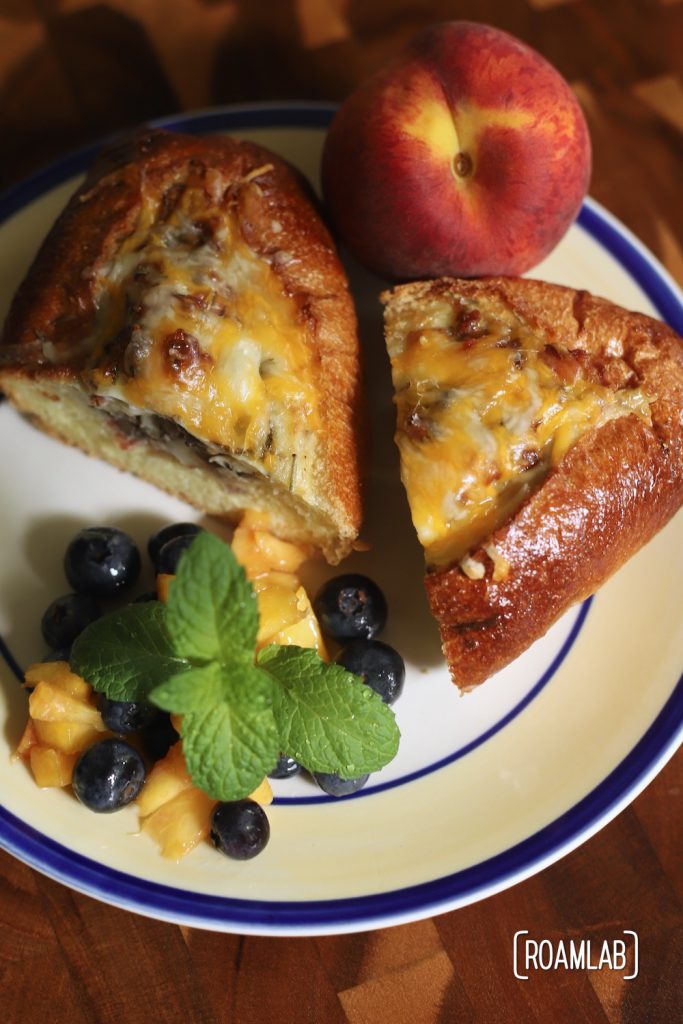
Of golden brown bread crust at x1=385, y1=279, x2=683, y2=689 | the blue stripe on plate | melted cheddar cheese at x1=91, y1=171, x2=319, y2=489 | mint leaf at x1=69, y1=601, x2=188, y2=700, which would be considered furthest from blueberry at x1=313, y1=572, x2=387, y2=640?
the blue stripe on plate

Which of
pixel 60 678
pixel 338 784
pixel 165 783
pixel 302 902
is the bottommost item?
pixel 302 902

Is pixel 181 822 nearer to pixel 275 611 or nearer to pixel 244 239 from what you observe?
pixel 275 611

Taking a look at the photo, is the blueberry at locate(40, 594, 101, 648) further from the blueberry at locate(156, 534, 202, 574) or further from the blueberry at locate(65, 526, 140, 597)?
the blueberry at locate(156, 534, 202, 574)

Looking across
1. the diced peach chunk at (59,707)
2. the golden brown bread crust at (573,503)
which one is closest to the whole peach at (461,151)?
the golden brown bread crust at (573,503)

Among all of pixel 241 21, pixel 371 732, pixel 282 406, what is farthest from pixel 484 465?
pixel 241 21

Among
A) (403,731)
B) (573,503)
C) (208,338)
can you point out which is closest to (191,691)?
(403,731)

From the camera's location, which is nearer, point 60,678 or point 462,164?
point 60,678
